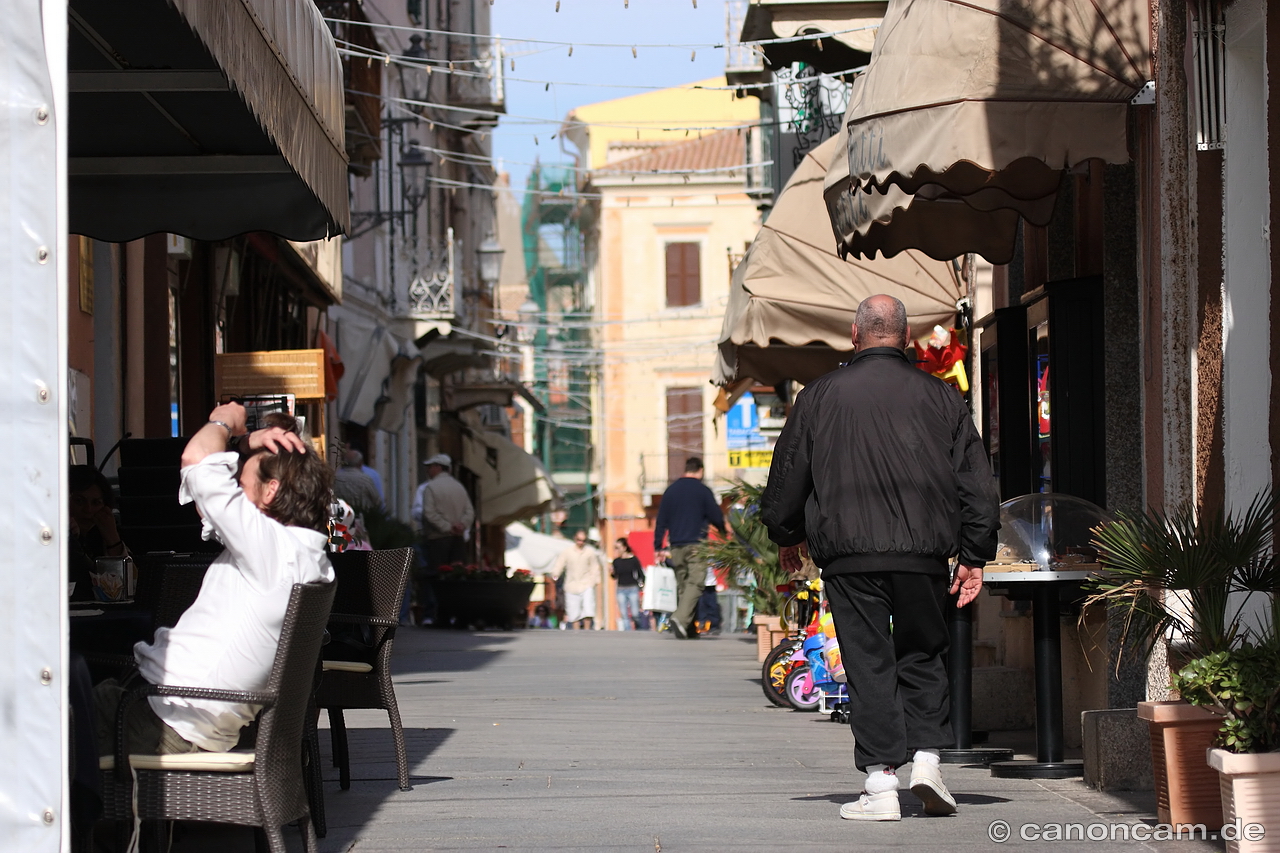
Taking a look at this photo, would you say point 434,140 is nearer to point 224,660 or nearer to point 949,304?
point 949,304

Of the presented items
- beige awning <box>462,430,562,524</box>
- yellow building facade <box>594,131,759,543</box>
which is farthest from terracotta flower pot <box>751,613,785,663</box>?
yellow building facade <box>594,131,759,543</box>

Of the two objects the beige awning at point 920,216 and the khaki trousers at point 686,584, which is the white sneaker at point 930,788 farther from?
the khaki trousers at point 686,584

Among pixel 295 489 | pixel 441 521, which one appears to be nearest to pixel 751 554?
pixel 441 521

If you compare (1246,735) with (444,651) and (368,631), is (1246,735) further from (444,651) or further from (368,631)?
(444,651)

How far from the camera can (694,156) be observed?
55.2 meters

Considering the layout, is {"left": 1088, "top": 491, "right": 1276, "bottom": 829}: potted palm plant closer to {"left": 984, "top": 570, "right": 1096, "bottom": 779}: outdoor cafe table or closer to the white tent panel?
{"left": 984, "top": 570, "right": 1096, "bottom": 779}: outdoor cafe table

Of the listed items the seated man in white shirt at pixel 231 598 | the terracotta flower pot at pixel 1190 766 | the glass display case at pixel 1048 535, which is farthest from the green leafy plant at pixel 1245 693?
the seated man in white shirt at pixel 231 598

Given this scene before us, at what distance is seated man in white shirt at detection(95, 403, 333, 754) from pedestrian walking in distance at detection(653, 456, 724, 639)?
14.4m

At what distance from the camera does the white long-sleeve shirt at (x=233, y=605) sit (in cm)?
503

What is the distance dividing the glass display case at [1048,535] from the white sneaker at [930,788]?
1262 mm

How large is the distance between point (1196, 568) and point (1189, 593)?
29 centimetres

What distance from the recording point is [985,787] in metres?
7.34

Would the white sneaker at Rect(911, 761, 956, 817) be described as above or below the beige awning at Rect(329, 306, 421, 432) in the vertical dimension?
below

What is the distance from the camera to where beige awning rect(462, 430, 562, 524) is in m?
38.6
